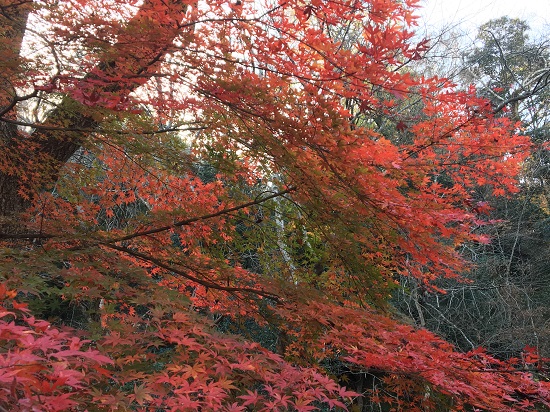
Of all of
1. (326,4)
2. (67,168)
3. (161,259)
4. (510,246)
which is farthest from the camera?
(510,246)

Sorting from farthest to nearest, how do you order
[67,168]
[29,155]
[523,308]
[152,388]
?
[523,308] → [67,168] → [29,155] → [152,388]

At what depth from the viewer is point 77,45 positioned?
252 centimetres

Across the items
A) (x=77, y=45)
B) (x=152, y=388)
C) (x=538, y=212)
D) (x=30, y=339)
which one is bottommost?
(x=152, y=388)

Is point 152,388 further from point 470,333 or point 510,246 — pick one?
point 510,246

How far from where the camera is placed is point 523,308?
7957 mm

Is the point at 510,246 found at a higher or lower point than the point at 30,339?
higher

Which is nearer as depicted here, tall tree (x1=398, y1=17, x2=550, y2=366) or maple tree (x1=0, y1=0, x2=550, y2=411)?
maple tree (x1=0, y1=0, x2=550, y2=411)

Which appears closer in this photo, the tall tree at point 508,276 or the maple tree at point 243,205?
the maple tree at point 243,205

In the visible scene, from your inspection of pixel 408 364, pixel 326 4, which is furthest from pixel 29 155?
pixel 408 364

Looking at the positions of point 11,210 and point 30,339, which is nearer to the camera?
point 30,339

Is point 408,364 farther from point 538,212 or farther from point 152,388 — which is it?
point 538,212

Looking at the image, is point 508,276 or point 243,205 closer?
point 243,205

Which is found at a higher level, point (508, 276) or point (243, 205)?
point (508, 276)

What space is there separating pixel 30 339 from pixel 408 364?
1783 millimetres
